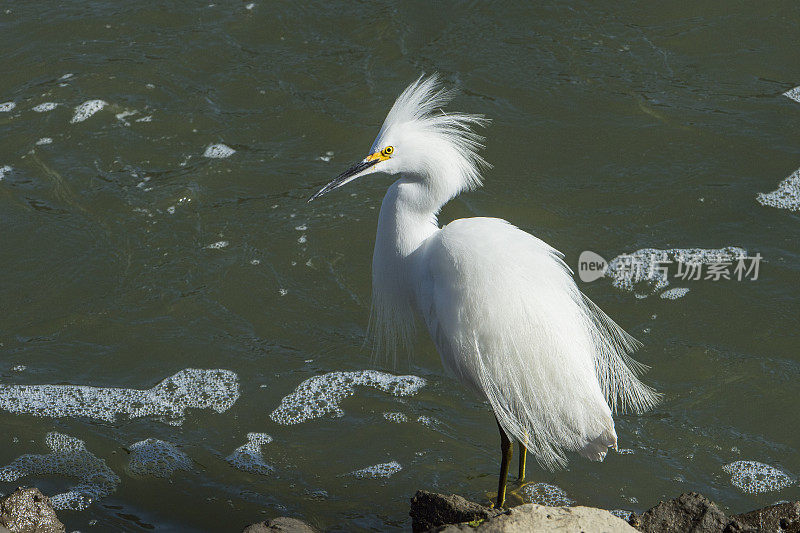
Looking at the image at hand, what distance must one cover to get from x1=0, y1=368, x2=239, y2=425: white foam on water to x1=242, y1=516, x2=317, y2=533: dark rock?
131 centimetres

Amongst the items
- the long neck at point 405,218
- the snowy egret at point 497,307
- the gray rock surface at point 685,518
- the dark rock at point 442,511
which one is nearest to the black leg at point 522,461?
the snowy egret at point 497,307

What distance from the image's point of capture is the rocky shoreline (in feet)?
9.03

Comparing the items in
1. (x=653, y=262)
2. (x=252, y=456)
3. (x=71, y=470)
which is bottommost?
(x=71, y=470)

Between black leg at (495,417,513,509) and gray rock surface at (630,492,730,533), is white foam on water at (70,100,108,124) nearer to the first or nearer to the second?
black leg at (495,417,513,509)

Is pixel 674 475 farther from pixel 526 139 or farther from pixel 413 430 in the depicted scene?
pixel 526 139

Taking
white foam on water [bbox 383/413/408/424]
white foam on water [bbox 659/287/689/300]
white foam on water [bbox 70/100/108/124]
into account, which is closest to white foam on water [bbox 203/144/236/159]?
white foam on water [bbox 70/100/108/124]

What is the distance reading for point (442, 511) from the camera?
3.14 metres

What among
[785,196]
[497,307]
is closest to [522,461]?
[497,307]

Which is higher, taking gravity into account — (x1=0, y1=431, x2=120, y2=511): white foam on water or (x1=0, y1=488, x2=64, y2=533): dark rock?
(x1=0, y1=488, x2=64, y2=533): dark rock

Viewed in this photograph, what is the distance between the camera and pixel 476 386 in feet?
12.0

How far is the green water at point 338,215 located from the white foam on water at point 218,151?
51 millimetres

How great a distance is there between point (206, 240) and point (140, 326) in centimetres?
81

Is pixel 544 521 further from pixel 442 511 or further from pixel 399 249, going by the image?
pixel 399 249

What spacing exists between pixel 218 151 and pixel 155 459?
272cm
